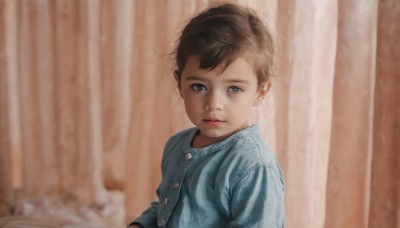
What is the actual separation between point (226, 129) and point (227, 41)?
0.19 meters

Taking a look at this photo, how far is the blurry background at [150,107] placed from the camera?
1406 mm

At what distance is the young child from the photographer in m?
1.02

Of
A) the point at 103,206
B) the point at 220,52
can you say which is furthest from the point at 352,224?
the point at 103,206

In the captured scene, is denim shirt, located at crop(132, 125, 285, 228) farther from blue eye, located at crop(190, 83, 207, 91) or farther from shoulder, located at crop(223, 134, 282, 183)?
blue eye, located at crop(190, 83, 207, 91)

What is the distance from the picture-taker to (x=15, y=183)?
244 centimetres

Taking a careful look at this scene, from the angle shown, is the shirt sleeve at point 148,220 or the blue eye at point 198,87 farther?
the shirt sleeve at point 148,220

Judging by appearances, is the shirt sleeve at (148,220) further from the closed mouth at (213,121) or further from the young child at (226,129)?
the closed mouth at (213,121)

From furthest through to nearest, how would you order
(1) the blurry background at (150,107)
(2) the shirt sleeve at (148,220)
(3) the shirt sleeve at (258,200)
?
(1) the blurry background at (150,107) < (2) the shirt sleeve at (148,220) < (3) the shirt sleeve at (258,200)

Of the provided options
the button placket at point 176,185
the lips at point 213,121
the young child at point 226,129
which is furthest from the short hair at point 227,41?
the button placket at point 176,185

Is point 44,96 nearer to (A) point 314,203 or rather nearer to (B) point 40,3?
(B) point 40,3

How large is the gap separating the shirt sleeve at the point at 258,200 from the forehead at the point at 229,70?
188 millimetres

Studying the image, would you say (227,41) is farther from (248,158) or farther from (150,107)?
(150,107)

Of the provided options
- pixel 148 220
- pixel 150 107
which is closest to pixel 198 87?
pixel 148 220

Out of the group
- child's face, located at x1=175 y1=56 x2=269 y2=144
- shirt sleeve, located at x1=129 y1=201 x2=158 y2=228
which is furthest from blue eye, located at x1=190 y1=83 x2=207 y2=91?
shirt sleeve, located at x1=129 y1=201 x2=158 y2=228
